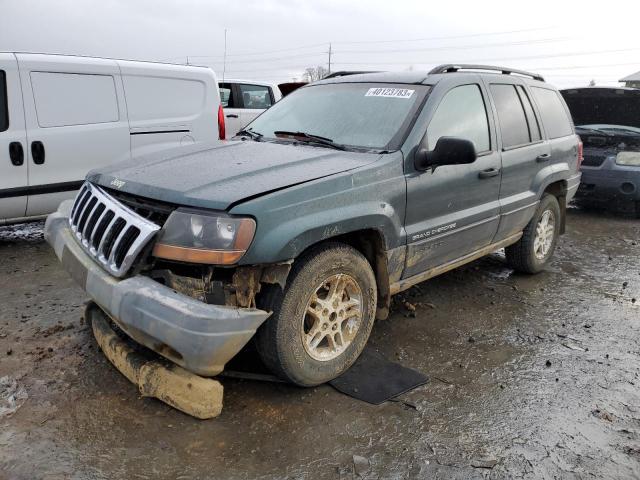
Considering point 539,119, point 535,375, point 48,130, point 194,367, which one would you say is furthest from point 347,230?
point 48,130

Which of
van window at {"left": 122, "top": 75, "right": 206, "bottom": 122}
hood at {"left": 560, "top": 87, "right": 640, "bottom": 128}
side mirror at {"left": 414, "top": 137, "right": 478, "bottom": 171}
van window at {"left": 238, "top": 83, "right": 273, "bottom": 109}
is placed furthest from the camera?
van window at {"left": 238, "top": 83, "right": 273, "bottom": 109}

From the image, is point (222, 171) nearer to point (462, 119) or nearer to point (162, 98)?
point (462, 119)

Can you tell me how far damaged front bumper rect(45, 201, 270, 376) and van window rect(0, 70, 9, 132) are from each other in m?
3.35

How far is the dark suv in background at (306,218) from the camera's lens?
8.02 ft

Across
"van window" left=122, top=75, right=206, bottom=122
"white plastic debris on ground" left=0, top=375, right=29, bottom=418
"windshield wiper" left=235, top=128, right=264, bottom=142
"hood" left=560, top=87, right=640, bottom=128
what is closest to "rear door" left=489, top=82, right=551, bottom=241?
"windshield wiper" left=235, top=128, right=264, bottom=142

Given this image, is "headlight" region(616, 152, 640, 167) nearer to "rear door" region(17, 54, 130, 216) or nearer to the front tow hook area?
"rear door" region(17, 54, 130, 216)

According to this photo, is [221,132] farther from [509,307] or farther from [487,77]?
[509,307]

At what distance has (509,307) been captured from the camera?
433 centimetres

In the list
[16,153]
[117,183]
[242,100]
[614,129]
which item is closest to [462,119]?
[117,183]

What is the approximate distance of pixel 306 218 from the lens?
262 centimetres

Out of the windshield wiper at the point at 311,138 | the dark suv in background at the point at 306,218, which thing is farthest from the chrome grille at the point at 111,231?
the windshield wiper at the point at 311,138

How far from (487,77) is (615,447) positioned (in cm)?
275

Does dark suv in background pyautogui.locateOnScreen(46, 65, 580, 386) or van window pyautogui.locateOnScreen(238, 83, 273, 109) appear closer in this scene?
dark suv in background pyautogui.locateOnScreen(46, 65, 580, 386)

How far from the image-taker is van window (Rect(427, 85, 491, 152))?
3.47 metres
